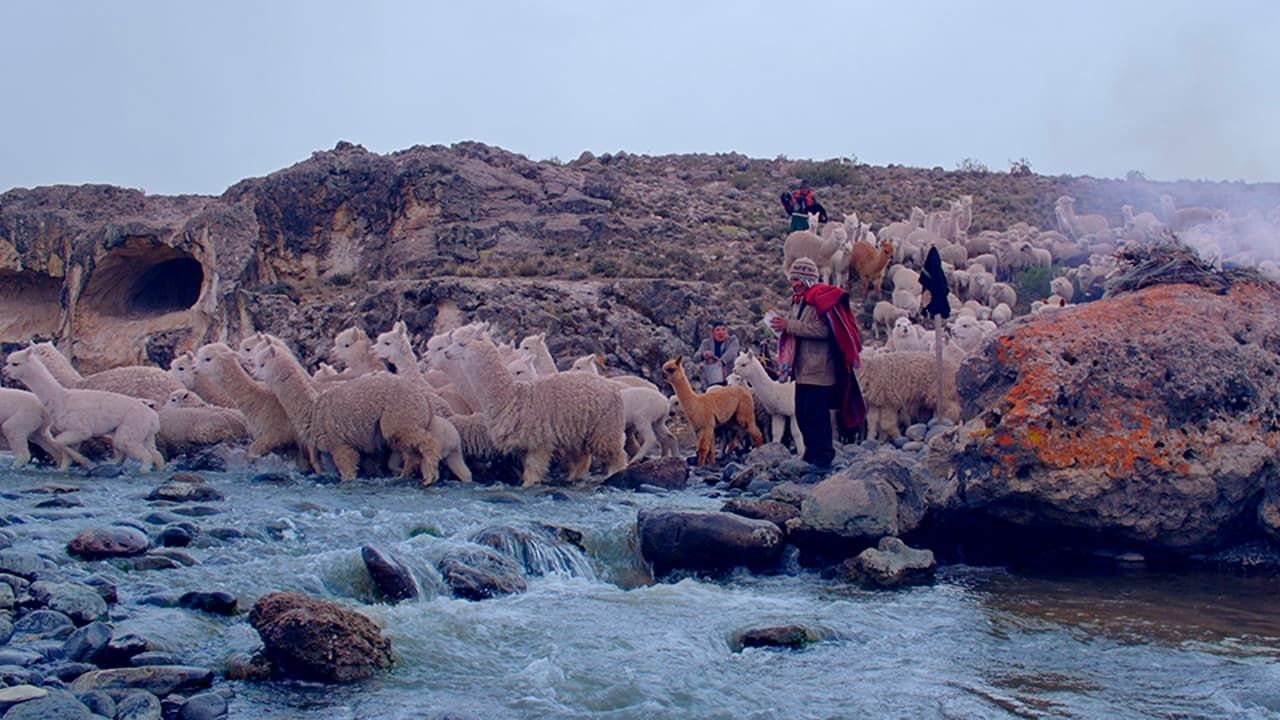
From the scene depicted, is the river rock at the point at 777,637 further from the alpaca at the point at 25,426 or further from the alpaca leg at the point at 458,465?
the alpaca at the point at 25,426

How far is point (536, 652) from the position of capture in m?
7.03

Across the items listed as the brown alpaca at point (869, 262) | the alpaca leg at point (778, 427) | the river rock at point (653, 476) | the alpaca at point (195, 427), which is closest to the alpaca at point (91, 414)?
the alpaca at point (195, 427)

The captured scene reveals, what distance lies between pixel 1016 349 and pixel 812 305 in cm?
262

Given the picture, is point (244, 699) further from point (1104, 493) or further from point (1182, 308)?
point (1182, 308)

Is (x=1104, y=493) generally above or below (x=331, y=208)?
below

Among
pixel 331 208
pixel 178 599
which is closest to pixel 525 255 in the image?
pixel 331 208

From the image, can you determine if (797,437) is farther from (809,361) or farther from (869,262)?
(869,262)

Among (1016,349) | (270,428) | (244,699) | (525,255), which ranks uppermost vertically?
(525,255)

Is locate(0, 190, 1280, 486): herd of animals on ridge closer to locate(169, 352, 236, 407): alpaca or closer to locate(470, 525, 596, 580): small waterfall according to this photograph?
locate(169, 352, 236, 407): alpaca

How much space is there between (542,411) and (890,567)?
5.07 meters

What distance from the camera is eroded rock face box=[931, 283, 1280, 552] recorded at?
30.2 feet

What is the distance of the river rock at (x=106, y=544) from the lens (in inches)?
321

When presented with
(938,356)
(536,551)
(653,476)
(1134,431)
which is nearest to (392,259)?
(653,476)

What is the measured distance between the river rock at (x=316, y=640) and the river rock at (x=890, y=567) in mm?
3859
